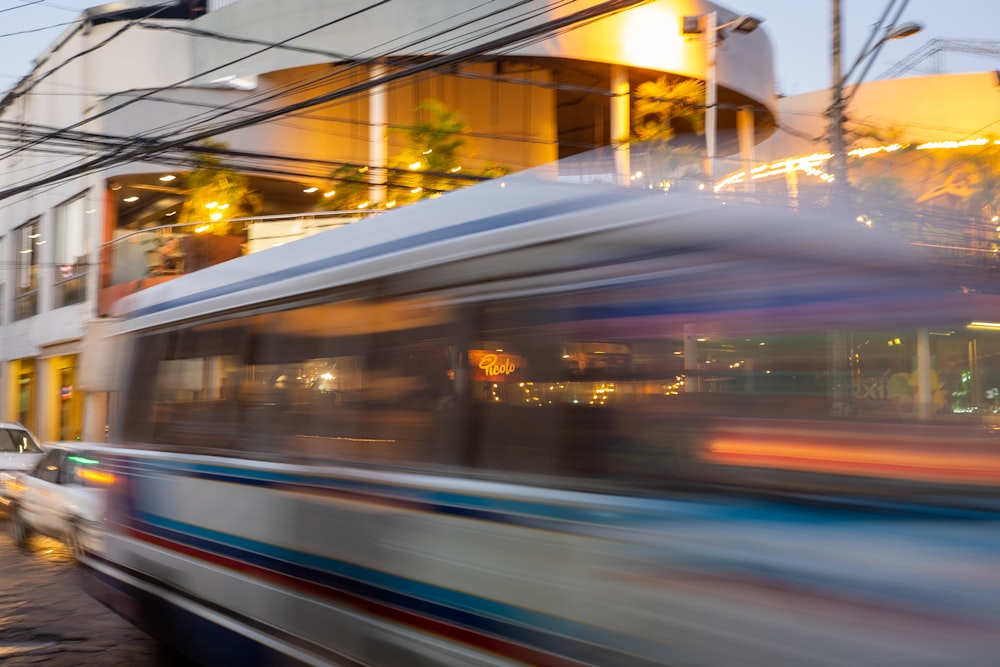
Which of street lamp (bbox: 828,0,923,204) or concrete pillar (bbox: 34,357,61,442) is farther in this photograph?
concrete pillar (bbox: 34,357,61,442)

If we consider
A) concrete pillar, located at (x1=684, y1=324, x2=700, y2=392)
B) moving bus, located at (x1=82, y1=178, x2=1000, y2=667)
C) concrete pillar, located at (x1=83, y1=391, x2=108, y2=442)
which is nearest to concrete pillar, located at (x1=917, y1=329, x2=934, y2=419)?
moving bus, located at (x1=82, y1=178, x2=1000, y2=667)

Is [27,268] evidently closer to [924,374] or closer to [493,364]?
[493,364]

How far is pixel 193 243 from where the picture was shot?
22.3m

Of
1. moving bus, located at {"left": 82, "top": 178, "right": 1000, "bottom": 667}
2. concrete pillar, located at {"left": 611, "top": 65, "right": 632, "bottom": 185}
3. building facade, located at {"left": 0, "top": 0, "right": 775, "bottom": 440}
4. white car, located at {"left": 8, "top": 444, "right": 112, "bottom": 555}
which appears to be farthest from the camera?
concrete pillar, located at {"left": 611, "top": 65, "right": 632, "bottom": 185}

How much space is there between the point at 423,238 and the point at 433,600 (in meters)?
1.59

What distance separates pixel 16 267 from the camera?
33.0m

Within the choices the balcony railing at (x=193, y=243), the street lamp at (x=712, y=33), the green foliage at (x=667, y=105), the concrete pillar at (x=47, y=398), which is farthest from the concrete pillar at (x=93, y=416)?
the street lamp at (x=712, y=33)

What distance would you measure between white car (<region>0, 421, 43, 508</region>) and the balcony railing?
488 cm

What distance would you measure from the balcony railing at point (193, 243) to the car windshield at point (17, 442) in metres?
4.85

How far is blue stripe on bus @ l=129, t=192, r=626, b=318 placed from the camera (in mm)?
4219

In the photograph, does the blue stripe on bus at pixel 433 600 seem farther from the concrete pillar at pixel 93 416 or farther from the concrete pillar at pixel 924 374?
the concrete pillar at pixel 93 416

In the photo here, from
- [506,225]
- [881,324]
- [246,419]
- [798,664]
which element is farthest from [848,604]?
[246,419]

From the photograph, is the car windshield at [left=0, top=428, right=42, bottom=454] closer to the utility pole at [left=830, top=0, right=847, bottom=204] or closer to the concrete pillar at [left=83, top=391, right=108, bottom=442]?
the concrete pillar at [left=83, top=391, right=108, bottom=442]

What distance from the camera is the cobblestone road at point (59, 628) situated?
7.52 meters
